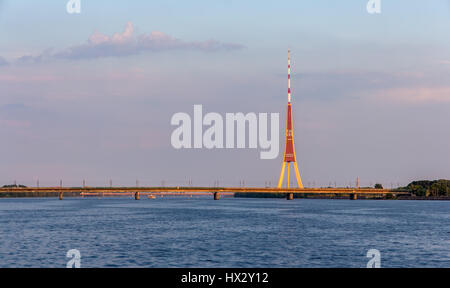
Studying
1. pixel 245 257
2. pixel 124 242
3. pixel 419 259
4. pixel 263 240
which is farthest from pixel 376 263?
pixel 124 242

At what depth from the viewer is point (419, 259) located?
50.1 metres

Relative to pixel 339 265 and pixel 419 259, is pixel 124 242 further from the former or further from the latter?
pixel 419 259

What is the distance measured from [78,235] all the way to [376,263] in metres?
43.0

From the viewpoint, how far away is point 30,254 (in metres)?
51.8

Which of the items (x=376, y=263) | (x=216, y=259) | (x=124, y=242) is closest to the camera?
(x=376, y=263)
